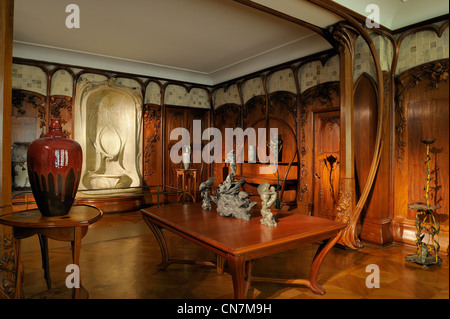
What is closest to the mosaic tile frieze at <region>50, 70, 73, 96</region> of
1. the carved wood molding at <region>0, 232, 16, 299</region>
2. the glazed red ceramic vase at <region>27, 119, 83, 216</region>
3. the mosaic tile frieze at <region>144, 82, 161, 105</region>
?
the mosaic tile frieze at <region>144, 82, 161, 105</region>

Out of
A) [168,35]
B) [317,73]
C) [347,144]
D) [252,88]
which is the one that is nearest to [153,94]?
[168,35]

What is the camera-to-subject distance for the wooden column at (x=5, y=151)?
7.13ft

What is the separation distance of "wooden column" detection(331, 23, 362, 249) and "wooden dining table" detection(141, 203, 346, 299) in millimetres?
1344

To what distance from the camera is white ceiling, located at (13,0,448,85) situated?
13.1ft

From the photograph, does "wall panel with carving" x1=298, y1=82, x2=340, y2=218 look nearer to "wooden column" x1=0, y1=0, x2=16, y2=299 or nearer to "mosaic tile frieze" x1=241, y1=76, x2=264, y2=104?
"mosaic tile frieze" x1=241, y1=76, x2=264, y2=104

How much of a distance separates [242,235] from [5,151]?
6.23ft

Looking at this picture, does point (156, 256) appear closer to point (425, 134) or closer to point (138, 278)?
point (138, 278)

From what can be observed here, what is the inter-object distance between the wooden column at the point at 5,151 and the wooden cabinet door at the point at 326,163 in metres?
4.44

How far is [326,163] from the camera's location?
16.7ft

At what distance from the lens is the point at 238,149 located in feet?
23.0

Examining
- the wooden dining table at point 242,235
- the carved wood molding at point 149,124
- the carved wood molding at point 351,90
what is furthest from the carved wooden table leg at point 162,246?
the carved wood molding at point 149,124

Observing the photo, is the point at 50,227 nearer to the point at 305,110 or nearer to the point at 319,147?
the point at 319,147

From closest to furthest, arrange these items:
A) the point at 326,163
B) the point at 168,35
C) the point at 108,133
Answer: the point at 168,35 → the point at 326,163 → the point at 108,133
